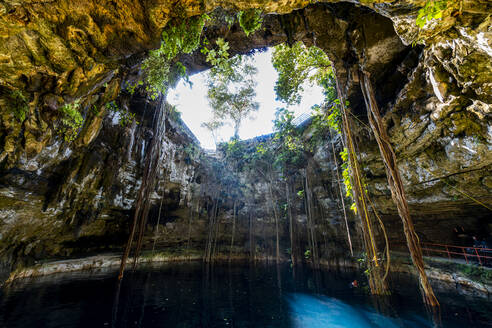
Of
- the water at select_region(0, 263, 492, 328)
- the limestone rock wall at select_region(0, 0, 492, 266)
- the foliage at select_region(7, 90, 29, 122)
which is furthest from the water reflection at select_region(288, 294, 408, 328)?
the foliage at select_region(7, 90, 29, 122)

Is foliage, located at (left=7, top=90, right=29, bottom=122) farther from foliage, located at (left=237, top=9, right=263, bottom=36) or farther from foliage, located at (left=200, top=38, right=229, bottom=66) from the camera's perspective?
foliage, located at (left=237, top=9, right=263, bottom=36)

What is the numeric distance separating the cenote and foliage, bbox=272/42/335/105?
4 centimetres

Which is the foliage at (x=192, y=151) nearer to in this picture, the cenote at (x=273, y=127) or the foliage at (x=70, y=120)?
the cenote at (x=273, y=127)

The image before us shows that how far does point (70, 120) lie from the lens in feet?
13.1

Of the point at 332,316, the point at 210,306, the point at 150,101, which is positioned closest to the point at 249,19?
the point at 210,306

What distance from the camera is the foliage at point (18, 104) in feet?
8.82

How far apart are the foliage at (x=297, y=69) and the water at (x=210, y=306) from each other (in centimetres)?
612

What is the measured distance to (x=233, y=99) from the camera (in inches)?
578

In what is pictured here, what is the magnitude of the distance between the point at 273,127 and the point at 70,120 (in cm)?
864

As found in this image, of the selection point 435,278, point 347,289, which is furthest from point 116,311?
point 435,278

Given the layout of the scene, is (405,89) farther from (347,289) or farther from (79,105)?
(79,105)

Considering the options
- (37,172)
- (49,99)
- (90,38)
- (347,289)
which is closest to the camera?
(90,38)

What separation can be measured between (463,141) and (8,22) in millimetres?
7944

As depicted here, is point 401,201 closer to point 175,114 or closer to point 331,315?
point 331,315
